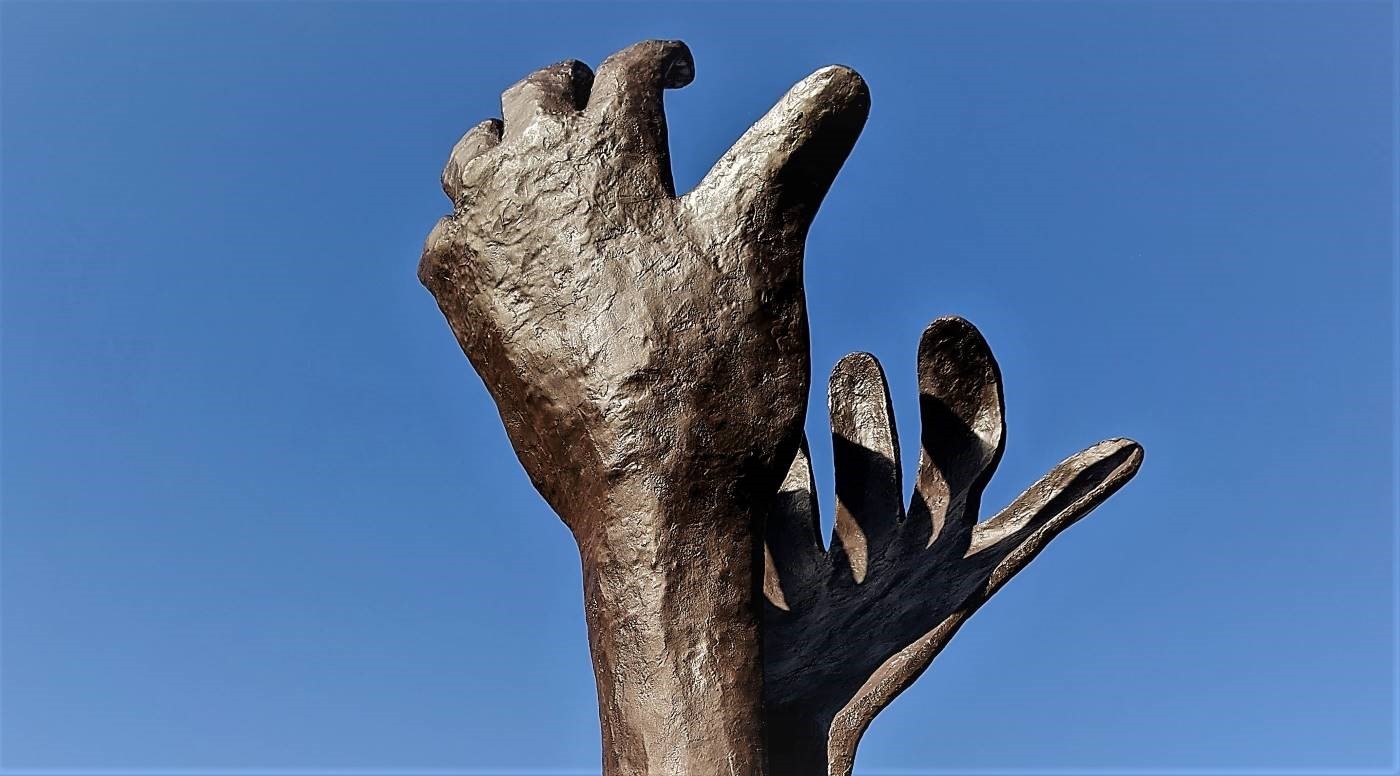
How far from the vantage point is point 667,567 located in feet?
12.7

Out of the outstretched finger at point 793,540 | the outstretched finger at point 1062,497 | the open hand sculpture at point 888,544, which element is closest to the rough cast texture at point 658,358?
the open hand sculpture at point 888,544

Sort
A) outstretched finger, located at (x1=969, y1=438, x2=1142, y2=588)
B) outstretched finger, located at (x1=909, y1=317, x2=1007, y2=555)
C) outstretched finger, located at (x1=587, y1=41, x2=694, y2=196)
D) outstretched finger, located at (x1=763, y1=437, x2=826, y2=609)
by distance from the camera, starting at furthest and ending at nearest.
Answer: outstretched finger, located at (x1=763, y1=437, x2=826, y2=609), outstretched finger, located at (x1=909, y1=317, x2=1007, y2=555), outstretched finger, located at (x1=969, y1=438, x2=1142, y2=588), outstretched finger, located at (x1=587, y1=41, x2=694, y2=196)

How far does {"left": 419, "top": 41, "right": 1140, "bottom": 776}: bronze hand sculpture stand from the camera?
3861mm

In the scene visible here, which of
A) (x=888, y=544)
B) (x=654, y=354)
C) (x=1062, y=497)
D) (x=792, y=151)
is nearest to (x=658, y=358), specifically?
(x=654, y=354)

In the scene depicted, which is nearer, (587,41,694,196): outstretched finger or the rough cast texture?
the rough cast texture

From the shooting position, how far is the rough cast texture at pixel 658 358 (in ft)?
12.6

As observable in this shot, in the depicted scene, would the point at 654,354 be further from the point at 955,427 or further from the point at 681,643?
the point at 955,427

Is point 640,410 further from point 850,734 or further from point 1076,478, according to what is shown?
point 1076,478

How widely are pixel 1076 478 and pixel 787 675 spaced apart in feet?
3.90

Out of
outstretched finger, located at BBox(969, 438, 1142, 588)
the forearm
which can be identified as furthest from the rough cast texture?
outstretched finger, located at BBox(969, 438, 1142, 588)

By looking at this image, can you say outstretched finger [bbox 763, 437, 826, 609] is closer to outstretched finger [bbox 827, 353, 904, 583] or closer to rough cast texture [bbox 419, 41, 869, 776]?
outstretched finger [bbox 827, 353, 904, 583]

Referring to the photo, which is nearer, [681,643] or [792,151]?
[681,643]

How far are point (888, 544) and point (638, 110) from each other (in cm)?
176

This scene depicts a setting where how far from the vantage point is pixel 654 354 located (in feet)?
12.8
